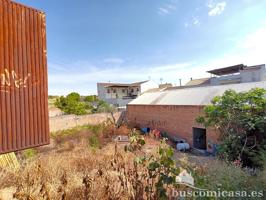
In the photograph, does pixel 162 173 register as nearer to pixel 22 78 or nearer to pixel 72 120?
pixel 22 78

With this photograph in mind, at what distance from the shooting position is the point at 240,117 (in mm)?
7336

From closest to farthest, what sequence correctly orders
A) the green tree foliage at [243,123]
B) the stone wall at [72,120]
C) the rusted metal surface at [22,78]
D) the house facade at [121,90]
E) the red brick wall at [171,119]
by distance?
the rusted metal surface at [22,78] < the green tree foliage at [243,123] < the red brick wall at [171,119] < the stone wall at [72,120] < the house facade at [121,90]

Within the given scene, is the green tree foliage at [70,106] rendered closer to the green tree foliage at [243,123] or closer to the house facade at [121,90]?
the house facade at [121,90]

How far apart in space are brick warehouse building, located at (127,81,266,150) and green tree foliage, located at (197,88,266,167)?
2.13 m

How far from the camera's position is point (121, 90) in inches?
1489

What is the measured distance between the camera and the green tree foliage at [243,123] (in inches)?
277

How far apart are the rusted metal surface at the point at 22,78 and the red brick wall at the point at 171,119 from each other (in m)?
8.58

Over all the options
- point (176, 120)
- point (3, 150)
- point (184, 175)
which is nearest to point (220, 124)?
point (184, 175)

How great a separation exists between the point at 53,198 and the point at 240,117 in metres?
6.93

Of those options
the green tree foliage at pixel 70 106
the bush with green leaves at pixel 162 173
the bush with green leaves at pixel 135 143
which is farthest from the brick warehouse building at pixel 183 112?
the green tree foliage at pixel 70 106

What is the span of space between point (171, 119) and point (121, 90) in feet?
81.3

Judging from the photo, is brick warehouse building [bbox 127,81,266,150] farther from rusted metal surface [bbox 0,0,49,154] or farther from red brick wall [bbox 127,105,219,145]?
rusted metal surface [bbox 0,0,49,154]

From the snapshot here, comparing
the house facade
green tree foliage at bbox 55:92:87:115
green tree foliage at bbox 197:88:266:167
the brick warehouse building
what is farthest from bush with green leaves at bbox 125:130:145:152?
the house facade

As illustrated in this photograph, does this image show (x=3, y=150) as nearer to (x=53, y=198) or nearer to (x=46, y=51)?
(x=53, y=198)
